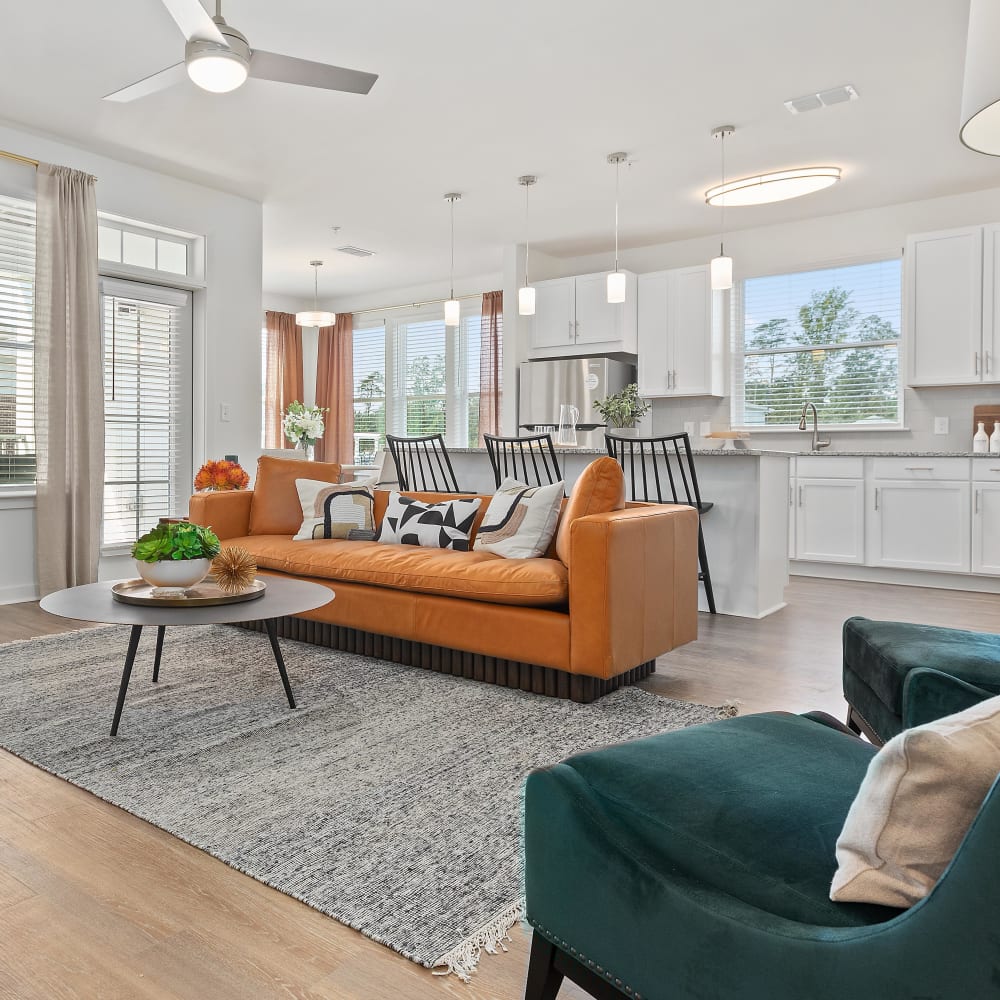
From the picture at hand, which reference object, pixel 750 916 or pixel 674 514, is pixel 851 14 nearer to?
pixel 674 514

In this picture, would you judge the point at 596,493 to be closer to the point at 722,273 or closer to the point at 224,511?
the point at 224,511

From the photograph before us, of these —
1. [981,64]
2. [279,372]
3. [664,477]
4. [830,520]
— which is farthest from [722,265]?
[279,372]

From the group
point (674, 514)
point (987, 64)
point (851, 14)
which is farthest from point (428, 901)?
point (851, 14)

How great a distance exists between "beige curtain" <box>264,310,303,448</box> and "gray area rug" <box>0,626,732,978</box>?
5.88m

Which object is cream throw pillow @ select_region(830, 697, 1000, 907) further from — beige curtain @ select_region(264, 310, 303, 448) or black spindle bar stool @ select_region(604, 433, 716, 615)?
beige curtain @ select_region(264, 310, 303, 448)

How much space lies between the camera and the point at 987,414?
17.7ft

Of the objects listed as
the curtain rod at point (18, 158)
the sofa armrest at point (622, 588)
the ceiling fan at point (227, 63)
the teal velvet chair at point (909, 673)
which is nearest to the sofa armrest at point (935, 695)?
the teal velvet chair at point (909, 673)

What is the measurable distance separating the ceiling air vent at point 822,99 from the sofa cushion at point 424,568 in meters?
2.86

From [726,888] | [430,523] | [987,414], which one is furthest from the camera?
[987,414]

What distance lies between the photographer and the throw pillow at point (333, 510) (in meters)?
3.86

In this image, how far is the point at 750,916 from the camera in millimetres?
849

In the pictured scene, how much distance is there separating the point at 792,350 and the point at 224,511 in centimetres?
455

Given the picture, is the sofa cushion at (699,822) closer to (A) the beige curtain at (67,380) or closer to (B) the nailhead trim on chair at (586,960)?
(B) the nailhead trim on chair at (586,960)

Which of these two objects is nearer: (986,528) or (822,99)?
(822,99)
